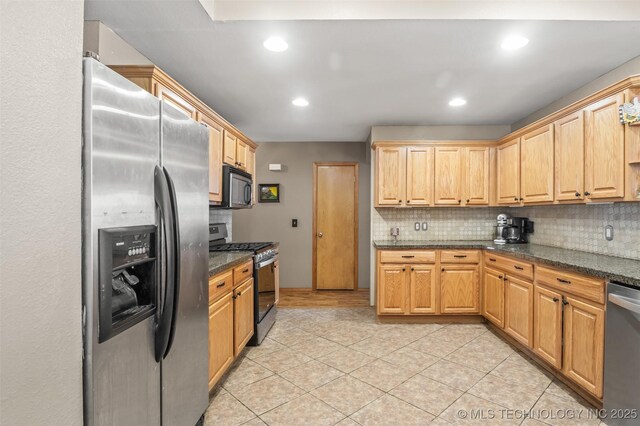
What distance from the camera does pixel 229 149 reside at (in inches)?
127

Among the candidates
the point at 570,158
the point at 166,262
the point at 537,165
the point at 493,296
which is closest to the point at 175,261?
the point at 166,262

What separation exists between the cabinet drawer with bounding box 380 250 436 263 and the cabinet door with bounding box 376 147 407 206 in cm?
68

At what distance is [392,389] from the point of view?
2283 mm

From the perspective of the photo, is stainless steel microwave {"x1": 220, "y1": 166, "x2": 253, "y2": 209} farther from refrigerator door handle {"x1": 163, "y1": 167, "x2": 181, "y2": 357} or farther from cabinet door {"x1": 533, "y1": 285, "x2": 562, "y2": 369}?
cabinet door {"x1": 533, "y1": 285, "x2": 562, "y2": 369}

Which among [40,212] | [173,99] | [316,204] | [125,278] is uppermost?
[173,99]

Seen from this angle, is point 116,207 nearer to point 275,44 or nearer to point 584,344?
point 275,44

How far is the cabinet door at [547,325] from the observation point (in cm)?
233

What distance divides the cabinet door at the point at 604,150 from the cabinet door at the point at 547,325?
853 millimetres

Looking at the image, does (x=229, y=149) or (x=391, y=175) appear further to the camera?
(x=391, y=175)

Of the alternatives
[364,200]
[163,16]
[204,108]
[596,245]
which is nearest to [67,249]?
[163,16]

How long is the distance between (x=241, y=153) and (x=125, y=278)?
2.54m

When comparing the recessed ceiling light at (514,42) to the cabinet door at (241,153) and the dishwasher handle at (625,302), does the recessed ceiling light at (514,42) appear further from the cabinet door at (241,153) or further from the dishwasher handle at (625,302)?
the cabinet door at (241,153)

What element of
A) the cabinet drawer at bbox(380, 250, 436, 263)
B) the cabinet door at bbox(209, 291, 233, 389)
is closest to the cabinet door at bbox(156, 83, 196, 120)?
the cabinet door at bbox(209, 291, 233, 389)

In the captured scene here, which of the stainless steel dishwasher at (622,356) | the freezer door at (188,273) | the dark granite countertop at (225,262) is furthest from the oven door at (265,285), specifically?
the stainless steel dishwasher at (622,356)
